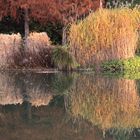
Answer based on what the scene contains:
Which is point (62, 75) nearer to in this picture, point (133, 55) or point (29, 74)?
point (29, 74)

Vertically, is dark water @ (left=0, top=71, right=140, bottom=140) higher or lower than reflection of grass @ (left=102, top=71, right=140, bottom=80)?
higher

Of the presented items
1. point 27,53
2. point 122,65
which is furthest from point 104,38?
point 27,53

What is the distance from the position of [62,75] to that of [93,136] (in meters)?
10.4

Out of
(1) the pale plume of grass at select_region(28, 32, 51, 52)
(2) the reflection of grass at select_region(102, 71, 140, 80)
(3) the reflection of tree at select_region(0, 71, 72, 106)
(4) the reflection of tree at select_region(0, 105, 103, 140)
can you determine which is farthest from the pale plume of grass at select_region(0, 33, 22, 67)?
(4) the reflection of tree at select_region(0, 105, 103, 140)

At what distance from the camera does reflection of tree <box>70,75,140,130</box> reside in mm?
10438

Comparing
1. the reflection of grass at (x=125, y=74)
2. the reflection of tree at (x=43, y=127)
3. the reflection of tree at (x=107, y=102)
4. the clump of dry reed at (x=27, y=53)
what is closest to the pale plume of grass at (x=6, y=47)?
the clump of dry reed at (x=27, y=53)

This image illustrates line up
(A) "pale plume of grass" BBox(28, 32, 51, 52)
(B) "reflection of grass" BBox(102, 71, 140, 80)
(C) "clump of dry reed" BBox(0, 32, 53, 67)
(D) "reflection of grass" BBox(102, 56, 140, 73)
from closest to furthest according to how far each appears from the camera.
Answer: (B) "reflection of grass" BBox(102, 71, 140, 80), (D) "reflection of grass" BBox(102, 56, 140, 73), (C) "clump of dry reed" BBox(0, 32, 53, 67), (A) "pale plume of grass" BBox(28, 32, 51, 52)

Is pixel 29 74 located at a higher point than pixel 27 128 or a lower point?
lower

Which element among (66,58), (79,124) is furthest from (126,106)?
(66,58)

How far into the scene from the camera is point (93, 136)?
899cm

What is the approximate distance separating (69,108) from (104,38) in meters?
9.36

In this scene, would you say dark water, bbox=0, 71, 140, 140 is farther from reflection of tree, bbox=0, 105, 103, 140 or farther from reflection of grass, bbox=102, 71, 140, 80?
reflection of grass, bbox=102, 71, 140, 80

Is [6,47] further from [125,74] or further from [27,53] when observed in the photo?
[125,74]

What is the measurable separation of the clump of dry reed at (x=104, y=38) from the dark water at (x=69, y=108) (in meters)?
3.20
